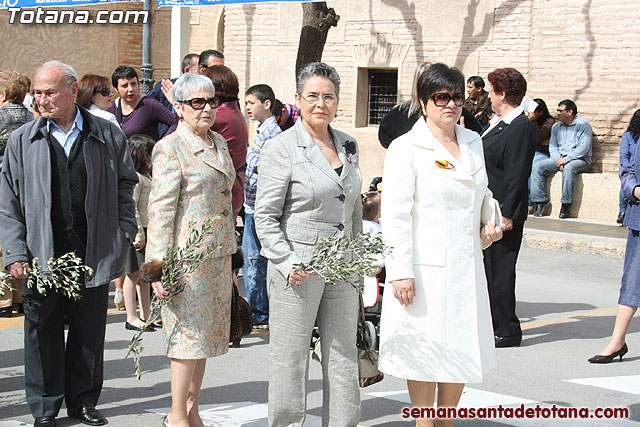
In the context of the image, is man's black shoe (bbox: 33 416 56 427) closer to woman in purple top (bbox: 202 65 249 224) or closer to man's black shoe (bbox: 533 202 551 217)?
woman in purple top (bbox: 202 65 249 224)

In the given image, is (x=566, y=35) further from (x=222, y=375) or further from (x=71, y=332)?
(x=71, y=332)

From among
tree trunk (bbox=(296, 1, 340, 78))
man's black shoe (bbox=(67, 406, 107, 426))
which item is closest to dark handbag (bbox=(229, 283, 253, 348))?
man's black shoe (bbox=(67, 406, 107, 426))

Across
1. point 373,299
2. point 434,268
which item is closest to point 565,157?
point 373,299

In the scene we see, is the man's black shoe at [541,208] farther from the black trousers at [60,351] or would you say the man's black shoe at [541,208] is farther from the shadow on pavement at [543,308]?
the black trousers at [60,351]

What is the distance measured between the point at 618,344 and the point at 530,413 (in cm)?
168

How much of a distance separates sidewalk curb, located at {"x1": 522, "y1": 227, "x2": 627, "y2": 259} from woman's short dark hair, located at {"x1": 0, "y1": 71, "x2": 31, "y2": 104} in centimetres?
779

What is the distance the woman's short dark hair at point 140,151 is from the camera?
834 centimetres

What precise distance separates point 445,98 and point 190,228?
154 centimetres

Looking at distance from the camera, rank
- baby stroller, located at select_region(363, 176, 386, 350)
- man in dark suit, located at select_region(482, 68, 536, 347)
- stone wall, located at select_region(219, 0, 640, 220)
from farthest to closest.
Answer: stone wall, located at select_region(219, 0, 640, 220) → man in dark suit, located at select_region(482, 68, 536, 347) → baby stroller, located at select_region(363, 176, 386, 350)

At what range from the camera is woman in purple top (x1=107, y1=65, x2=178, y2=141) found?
29.8 ft

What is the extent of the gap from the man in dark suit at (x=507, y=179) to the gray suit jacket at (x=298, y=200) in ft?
9.19

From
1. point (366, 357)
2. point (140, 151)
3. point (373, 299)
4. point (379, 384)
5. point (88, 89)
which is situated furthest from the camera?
point (88, 89)

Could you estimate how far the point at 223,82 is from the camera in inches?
283

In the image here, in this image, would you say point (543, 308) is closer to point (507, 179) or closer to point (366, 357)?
point (507, 179)
